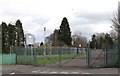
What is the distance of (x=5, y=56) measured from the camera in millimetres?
43031

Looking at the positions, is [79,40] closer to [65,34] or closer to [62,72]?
[65,34]

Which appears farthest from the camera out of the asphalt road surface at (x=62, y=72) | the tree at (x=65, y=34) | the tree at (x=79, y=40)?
the tree at (x=65, y=34)

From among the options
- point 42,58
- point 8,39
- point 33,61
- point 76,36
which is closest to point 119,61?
point 33,61

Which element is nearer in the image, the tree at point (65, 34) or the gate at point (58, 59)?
the gate at point (58, 59)

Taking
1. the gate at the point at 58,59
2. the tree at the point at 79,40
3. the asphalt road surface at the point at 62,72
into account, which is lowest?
the asphalt road surface at the point at 62,72

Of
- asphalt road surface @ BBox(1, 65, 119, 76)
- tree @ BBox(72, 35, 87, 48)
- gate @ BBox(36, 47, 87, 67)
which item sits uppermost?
tree @ BBox(72, 35, 87, 48)

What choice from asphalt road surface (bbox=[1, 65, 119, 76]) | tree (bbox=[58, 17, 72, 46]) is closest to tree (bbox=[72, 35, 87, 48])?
tree (bbox=[58, 17, 72, 46])

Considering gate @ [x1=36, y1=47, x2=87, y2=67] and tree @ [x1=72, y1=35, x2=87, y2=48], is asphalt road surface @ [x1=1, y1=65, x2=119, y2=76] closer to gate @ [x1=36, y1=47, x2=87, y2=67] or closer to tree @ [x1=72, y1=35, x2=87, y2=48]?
gate @ [x1=36, y1=47, x2=87, y2=67]

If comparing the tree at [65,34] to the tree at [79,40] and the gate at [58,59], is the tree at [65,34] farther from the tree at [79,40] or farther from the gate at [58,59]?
the gate at [58,59]

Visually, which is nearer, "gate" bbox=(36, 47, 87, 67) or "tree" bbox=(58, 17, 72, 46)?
"gate" bbox=(36, 47, 87, 67)

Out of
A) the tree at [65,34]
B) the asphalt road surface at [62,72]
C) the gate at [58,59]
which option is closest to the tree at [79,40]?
the tree at [65,34]

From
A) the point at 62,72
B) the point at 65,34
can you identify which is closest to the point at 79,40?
the point at 65,34

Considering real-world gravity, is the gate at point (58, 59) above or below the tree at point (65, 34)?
below

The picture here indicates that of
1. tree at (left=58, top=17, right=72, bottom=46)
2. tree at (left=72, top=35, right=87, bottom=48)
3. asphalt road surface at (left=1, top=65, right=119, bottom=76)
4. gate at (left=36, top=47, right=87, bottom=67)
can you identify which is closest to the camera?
asphalt road surface at (left=1, top=65, right=119, bottom=76)
